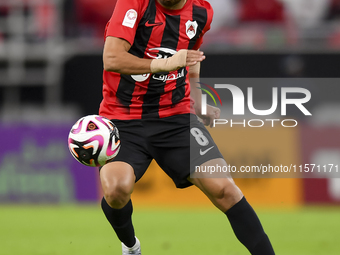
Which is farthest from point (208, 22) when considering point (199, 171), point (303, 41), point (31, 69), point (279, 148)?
point (31, 69)

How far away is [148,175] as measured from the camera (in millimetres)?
8891

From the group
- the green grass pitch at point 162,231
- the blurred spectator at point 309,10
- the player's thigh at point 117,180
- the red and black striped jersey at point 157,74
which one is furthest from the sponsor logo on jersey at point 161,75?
the blurred spectator at point 309,10

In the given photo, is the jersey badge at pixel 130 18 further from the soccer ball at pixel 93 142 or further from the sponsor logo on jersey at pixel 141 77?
the soccer ball at pixel 93 142

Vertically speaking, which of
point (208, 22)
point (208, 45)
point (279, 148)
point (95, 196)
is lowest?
point (95, 196)

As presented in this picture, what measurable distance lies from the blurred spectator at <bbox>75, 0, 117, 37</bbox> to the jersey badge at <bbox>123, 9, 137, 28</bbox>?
7356mm

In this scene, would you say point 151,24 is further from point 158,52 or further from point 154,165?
point 154,165

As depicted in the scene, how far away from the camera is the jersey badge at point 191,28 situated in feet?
13.6

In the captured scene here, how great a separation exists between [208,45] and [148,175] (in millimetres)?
2726

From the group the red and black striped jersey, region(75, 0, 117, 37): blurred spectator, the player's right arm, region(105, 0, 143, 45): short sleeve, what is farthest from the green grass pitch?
region(75, 0, 117, 37): blurred spectator

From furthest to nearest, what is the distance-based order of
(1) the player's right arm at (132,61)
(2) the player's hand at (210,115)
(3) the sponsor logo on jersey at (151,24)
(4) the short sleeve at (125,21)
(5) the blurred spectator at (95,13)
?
1. (5) the blurred spectator at (95,13)
2. (2) the player's hand at (210,115)
3. (3) the sponsor logo on jersey at (151,24)
4. (4) the short sleeve at (125,21)
5. (1) the player's right arm at (132,61)

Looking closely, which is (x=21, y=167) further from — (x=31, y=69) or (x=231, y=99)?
(x=231, y=99)

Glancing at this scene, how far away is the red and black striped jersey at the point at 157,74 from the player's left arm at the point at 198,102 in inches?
3.6

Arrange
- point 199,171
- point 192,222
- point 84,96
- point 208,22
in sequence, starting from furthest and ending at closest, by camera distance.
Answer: point 84,96
point 192,222
point 208,22
point 199,171

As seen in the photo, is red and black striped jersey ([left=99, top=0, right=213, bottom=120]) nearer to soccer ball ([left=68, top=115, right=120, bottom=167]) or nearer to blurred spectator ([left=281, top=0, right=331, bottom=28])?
soccer ball ([left=68, top=115, right=120, bottom=167])
